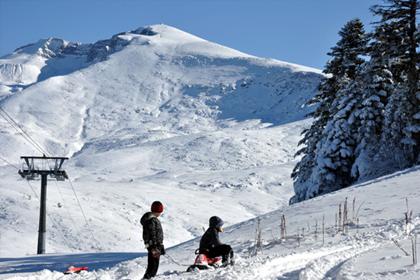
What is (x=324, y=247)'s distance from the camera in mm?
11305

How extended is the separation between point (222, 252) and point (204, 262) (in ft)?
1.88

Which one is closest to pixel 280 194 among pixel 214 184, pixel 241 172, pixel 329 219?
pixel 214 184

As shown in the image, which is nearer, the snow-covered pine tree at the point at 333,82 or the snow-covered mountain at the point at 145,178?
the snow-covered pine tree at the point at 333,82

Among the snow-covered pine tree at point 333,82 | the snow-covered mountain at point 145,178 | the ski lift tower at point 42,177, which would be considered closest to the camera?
the snow-covered pine tree at point 333,82

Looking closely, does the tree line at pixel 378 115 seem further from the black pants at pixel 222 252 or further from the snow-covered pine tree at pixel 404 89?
the black pants at pixel 222 252

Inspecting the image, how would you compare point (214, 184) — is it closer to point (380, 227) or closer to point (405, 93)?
point (405, 93)

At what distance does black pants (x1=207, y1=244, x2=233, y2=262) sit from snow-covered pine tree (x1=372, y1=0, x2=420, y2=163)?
14.4 metres

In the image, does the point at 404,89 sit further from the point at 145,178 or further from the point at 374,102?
the point at 145,178

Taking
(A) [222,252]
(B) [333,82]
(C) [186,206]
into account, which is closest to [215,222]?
(A) [222,252]

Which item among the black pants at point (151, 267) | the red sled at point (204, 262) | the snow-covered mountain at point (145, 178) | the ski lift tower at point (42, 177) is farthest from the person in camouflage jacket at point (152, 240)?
the snow-covered mountain at point (145, 178)

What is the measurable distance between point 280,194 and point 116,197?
32670mm

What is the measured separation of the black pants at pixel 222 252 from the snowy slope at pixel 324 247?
258mm

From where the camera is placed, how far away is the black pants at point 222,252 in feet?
34.9

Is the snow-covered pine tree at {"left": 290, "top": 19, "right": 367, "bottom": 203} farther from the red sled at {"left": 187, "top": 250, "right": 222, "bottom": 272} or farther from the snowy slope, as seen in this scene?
the red sled at {"left": 187, "top": 250, "right": 222, "bottom": 272}
